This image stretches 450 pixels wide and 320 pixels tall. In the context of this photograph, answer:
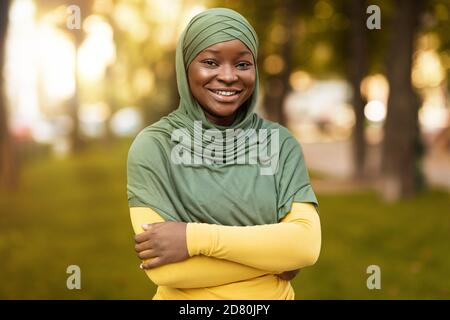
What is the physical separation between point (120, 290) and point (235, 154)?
5.02 metres

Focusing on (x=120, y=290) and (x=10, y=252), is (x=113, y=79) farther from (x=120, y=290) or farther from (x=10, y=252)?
(x=120, y=290)

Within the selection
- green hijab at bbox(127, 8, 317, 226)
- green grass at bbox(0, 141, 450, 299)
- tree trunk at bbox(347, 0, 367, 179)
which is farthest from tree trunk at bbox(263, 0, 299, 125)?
green hijab at bbox(127, 8, 317, 226)

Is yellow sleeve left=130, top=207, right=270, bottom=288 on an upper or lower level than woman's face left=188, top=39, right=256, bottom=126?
lower

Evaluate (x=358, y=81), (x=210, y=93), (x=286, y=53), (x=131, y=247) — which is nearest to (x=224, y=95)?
(x=210, y=93)

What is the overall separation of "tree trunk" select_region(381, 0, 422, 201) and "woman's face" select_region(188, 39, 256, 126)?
984cm

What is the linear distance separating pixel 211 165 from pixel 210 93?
0.88 ft

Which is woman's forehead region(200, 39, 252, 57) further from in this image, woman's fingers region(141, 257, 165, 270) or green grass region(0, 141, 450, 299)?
green grass region(0, 141, 450, 299)

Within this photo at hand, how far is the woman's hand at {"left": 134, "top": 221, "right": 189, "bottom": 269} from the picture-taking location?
7.57 ft

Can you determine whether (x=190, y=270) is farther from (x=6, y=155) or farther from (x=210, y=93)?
(x=6, y=155)

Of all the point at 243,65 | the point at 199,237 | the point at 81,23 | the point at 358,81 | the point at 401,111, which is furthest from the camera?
the point at 358,81

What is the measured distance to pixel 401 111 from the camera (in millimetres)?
11820

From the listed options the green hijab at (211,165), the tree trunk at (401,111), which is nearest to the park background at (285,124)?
the tree trunk at (401,111)

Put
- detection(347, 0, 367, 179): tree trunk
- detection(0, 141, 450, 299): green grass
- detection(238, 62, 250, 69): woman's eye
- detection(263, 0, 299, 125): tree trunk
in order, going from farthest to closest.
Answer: detection(263, 0, 299, 125): tree trunk, detection(347, 0, 367, 179): tree trunk, detection(0, 141, 450, 299): green grass, detection(238, 62, 250, 69): woman's eye
